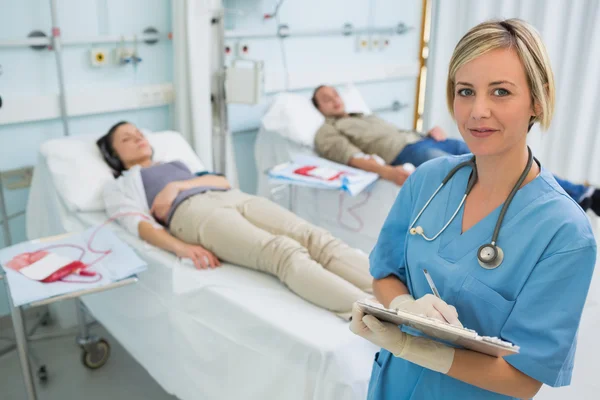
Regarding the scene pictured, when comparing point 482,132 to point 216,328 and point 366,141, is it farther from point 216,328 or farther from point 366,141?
point 366,141

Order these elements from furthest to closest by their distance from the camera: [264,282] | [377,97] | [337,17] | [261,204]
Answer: [377,97] → [337,17] → [261,204] → [264,282]

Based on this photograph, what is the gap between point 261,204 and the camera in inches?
95.6

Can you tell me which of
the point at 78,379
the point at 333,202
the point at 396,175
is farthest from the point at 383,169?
the point at 78,379

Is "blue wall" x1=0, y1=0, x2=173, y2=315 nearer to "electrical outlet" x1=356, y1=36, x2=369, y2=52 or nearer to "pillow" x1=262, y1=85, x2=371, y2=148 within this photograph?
"pillow" x1=262, y1=85, x2=371, y2=148

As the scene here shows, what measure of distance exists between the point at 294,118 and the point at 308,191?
19.3 inches

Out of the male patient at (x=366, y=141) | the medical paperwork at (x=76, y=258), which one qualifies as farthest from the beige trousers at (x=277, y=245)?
the male patient at (x=366, y=141)

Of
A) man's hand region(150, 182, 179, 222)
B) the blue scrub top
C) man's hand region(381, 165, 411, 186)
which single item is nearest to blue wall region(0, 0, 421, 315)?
man's hand region(150, 182, 179, 222)

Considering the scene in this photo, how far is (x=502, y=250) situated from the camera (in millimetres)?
1034

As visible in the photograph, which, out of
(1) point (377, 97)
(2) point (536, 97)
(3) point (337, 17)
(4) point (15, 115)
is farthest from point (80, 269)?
(1) point (377, 97)

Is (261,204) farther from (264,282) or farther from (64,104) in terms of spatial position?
(64,104)

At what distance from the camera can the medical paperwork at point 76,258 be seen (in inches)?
63.8

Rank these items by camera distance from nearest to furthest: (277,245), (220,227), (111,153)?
(277,245) < (220,227) < (111,153)

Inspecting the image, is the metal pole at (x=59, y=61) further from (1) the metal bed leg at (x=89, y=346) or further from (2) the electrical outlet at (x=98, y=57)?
(1) the metal bed leg at (x=89, y=346)

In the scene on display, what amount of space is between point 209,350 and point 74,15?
184 cm
